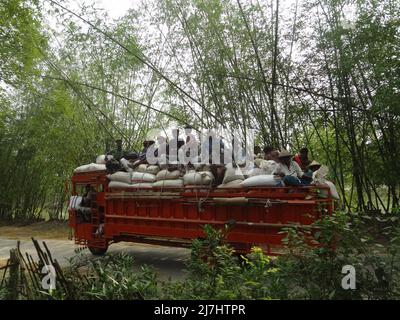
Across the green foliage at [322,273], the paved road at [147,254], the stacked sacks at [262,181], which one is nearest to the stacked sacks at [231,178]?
the stacked sacks at [262,181]

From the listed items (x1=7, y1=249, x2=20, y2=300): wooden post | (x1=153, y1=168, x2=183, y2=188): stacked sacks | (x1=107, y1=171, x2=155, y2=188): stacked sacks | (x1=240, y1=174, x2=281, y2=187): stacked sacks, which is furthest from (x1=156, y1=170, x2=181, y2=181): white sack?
(x1=7, y1=249, x2=20, y2=300): wooden post

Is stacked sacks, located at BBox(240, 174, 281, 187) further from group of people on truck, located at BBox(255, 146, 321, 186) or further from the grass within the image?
the grass

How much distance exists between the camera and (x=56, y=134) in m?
11.0

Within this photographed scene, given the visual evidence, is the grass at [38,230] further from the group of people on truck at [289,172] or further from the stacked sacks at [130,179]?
the group of people on truck at [289,172]

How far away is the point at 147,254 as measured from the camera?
7.36m

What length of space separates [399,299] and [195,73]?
21.7ft

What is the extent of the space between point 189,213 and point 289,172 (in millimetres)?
1534

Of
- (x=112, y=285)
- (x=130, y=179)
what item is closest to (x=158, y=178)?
(x=130, y=179)

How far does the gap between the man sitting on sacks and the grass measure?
7738mm

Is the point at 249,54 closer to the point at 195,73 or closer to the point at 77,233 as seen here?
the point at 195,73

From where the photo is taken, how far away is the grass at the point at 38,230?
1113 centimetres

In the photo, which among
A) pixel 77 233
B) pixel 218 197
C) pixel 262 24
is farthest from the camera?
pixel 262 24

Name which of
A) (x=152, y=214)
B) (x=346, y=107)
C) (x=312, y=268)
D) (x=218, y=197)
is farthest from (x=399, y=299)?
(x=346, y=107)

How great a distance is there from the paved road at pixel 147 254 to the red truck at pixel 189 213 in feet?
1.44
